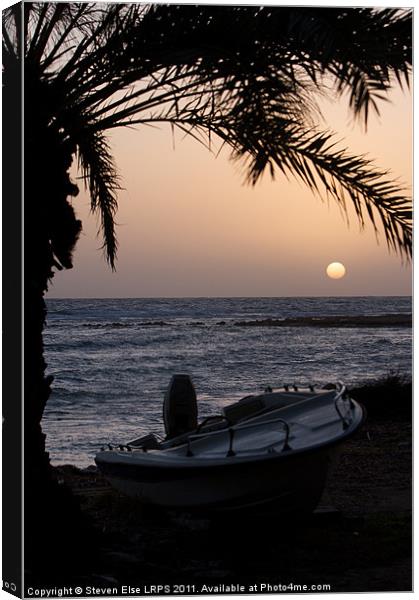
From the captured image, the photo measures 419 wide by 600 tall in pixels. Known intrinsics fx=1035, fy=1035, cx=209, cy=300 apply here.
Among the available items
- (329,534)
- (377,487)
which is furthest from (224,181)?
(377,487)

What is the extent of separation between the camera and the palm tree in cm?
734

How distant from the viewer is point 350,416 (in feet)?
27.8

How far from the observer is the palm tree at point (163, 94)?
7.34 m

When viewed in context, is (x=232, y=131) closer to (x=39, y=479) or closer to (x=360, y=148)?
(x=360, y=148)

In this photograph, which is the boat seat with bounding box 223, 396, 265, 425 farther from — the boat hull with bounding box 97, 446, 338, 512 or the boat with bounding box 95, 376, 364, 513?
the boat hull with bounding box 97, 446, 338, 512

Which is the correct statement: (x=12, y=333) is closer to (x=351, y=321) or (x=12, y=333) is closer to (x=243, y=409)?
(x=243, y=409)

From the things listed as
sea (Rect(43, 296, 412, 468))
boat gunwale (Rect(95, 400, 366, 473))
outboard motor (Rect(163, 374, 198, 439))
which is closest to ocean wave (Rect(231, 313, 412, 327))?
sea (Rect(43, 296, 412, 468))

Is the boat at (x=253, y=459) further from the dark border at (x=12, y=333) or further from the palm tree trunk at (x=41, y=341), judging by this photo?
the dark border at (x=12, y=333)

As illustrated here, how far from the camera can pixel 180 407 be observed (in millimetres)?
10266

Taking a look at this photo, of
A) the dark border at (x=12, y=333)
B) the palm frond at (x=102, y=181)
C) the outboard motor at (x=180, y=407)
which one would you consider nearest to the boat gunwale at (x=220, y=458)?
the outboard motor at (x=180, y=407)

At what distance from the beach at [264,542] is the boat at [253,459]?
0.17m

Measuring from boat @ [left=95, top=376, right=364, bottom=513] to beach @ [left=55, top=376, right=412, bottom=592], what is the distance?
0.17 meters

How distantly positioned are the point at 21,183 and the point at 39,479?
2178 millimetres

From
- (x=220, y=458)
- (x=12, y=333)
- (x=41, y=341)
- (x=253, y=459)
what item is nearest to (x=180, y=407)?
(x=220, y=458)
